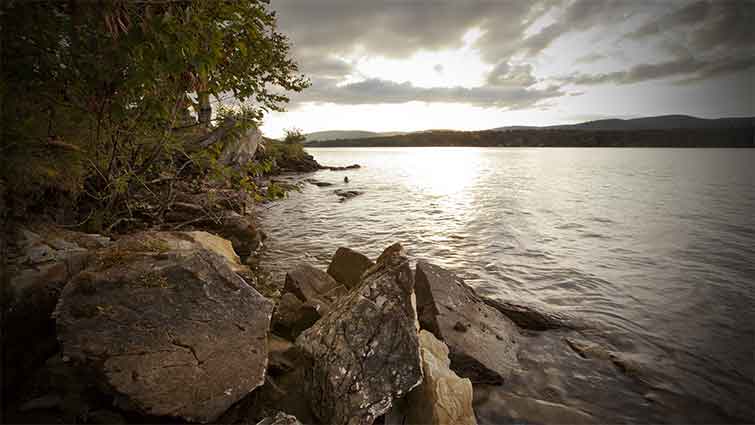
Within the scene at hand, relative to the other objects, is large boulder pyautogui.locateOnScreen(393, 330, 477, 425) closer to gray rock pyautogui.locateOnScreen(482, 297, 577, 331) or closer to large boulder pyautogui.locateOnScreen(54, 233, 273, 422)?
large boulder pyautogui.locateOnScreen(54, 233, 273, 422)

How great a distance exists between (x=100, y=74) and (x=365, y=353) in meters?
4.66

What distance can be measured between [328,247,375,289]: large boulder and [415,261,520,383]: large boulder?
1523 millimetres

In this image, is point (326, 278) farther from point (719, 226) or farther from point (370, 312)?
point (719, 226)

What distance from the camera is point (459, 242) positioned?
13711 millimetres

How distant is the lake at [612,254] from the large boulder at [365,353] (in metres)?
5.05

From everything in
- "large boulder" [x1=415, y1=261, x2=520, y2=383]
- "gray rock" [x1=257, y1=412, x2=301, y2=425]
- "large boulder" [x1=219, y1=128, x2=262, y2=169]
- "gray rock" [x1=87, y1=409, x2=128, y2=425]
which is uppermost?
"large boulder" [x1=219, y1=128, x2=262, y2=169]

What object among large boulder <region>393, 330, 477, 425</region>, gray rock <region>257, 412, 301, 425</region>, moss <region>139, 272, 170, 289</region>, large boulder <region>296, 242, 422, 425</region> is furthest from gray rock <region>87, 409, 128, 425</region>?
large boulder <region>393, 330, 477, 425</region>

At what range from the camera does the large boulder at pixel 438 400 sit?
3715 mm

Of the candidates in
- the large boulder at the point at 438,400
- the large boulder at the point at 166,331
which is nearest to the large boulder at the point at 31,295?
the large boulder at the point at 166,331

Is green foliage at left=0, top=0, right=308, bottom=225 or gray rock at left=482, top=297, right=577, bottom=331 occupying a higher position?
green foliage at left=0, top=0, right=308, bottom=225

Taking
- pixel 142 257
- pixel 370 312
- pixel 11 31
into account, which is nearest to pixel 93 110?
pixel 11 31

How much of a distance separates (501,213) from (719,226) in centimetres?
1042

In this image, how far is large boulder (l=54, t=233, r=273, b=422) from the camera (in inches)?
127

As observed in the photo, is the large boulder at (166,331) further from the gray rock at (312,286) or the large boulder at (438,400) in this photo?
the gray rock at (312,286)
